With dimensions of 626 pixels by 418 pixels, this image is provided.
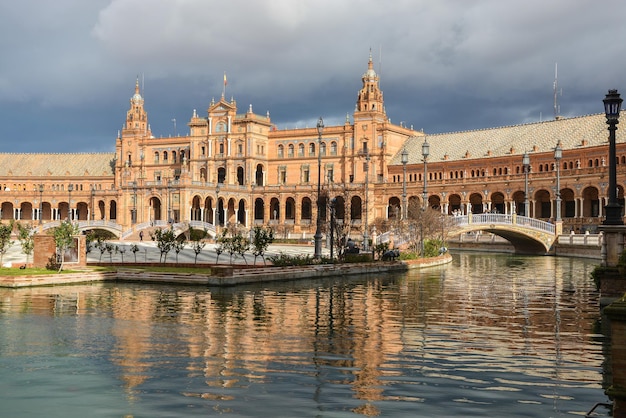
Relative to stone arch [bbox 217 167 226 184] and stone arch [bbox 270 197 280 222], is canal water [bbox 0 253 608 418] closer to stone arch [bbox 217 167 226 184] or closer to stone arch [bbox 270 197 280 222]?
stone arch [bbox 270 197 280 222]

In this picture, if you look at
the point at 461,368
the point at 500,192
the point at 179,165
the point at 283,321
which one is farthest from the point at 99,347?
the point at 179,165

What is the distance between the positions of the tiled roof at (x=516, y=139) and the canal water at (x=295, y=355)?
63508 mm

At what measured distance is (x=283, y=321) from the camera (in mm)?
19344

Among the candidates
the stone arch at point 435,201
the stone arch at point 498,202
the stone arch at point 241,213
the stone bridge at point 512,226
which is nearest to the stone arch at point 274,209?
the stone arch at point 241,213

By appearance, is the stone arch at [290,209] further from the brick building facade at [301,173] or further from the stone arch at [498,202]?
the stone arch at [498,202]

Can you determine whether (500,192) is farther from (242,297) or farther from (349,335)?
(349,335)

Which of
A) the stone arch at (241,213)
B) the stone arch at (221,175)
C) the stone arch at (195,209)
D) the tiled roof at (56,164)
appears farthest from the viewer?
the tiled roof at (56,164)

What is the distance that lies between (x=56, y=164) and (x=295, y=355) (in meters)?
124

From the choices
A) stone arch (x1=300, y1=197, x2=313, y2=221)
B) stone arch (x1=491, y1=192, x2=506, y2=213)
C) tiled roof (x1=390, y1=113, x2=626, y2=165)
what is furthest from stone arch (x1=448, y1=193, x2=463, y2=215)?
stone arch (x1=300, y1=197, x2=313, y2=221)

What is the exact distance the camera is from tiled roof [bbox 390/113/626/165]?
→ 84500mm

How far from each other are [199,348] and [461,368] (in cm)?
541

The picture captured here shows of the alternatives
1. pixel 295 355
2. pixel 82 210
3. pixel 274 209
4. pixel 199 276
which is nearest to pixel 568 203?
pixel 274 209

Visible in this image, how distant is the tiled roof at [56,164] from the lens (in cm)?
12694

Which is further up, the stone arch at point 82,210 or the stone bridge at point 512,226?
the stone arch at point 82,210
